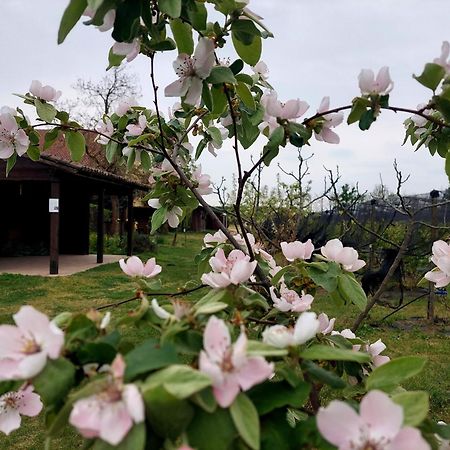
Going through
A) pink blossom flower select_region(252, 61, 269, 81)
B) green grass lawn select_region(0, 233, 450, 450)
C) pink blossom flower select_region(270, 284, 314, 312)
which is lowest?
green grass lawn select_region(0, 233, 450, 450)

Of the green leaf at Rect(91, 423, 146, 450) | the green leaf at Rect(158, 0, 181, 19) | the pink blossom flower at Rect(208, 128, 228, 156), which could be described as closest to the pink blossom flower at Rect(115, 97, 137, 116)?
the pink blossom flower at Rect(208, 128, 228, 156)

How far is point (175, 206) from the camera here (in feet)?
4.25

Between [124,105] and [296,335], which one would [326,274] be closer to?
[296,335]

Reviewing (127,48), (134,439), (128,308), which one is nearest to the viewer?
(134,439)

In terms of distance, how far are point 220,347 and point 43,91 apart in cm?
94

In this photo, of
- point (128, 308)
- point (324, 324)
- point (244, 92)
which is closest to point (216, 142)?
point (244, 92)

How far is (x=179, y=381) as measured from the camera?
440mm

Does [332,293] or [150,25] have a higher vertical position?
[150,25]

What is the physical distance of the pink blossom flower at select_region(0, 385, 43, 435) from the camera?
642mm

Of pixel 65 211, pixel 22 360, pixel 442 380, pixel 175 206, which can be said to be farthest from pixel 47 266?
pixel 22 360

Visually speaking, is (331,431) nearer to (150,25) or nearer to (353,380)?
(353,380)

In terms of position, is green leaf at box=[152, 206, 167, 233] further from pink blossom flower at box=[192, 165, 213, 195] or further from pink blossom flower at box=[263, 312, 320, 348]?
pink blossom flower at box=[263, 312, 320, 348]

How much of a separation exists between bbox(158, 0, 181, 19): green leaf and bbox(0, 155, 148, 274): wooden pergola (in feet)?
24.0

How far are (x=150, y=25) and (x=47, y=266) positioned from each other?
9537 millimetres
